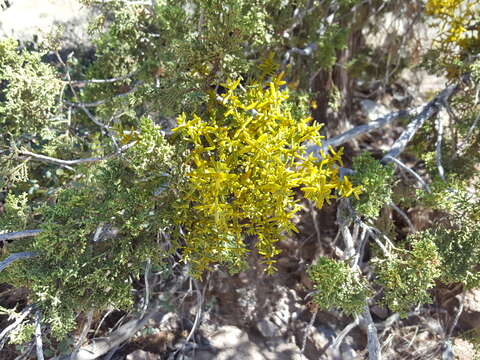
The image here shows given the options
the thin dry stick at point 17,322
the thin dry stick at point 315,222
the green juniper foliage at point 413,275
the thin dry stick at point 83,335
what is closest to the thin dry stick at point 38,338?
the thin dry stick at point 17,322

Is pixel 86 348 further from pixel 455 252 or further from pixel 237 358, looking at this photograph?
pixel 455 252

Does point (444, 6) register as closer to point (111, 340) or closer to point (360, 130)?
point (360, 130)

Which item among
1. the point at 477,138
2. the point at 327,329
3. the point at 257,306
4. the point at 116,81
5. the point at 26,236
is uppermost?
the point at 116,81

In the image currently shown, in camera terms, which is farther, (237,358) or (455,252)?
(237,358)

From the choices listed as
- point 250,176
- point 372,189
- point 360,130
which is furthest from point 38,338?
point 360,130

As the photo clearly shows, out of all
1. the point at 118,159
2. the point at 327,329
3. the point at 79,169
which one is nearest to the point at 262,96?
the point at 118,159

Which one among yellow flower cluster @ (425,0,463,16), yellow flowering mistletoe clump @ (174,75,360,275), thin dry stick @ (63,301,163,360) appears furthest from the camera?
yellow flower cluster @ (425,0,463,16)

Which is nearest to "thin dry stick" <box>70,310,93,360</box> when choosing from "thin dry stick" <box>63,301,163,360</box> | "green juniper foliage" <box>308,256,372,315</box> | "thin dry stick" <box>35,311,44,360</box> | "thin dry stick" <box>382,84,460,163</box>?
"thin dry stick" <box>63,301,163,360</box>

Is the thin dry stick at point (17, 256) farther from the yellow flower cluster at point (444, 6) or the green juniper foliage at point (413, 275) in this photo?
the yellow flower cluster at point (444, 6)

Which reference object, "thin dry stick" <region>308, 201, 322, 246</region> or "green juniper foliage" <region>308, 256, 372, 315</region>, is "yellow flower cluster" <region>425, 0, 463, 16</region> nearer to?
"thin dry stick" <region>308, 201, 322, 246</region>

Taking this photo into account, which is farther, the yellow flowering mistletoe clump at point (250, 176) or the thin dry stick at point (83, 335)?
the thin dry stick at point (83, 335)

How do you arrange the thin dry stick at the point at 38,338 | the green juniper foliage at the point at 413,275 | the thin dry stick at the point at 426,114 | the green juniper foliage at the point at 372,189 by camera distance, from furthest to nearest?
the thin dry stick at the point at 426,114 < the green juniper foliage at the point at 372,189 < the green juniper foliage at the point at 413,275 < the thin dry stick at the point at 38,338
